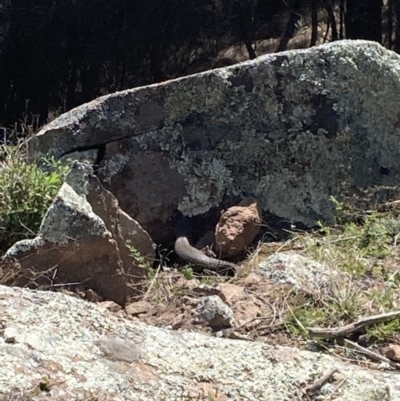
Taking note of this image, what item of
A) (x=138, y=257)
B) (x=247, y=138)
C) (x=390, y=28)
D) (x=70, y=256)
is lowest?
(x=138, y=257)

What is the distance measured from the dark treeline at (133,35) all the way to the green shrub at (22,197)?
5667 mm

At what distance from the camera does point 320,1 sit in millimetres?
9773

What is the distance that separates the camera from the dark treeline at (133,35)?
31.6ft

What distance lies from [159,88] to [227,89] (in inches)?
13.8

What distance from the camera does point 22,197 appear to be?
3689 mm

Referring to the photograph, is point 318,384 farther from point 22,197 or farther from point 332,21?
point 332,21

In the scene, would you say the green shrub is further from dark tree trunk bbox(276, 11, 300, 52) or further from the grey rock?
dark tree trunk bbox(276, 11, 300, 52)

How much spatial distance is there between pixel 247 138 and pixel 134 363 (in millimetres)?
2431

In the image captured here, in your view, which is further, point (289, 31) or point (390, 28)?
point (289, 31)

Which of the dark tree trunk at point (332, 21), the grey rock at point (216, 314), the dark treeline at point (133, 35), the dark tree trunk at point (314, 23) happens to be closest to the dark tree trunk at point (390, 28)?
the dark treeline at point (133, 35)

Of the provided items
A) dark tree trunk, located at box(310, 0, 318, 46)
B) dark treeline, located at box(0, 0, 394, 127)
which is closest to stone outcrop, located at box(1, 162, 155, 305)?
dark treeline, located at box(0, 0, 394, 127)

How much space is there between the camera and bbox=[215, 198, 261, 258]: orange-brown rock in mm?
4066

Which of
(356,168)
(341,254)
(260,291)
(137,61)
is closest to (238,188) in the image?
(356,168)

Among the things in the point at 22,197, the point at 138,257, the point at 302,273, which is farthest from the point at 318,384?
the point at 22,197
